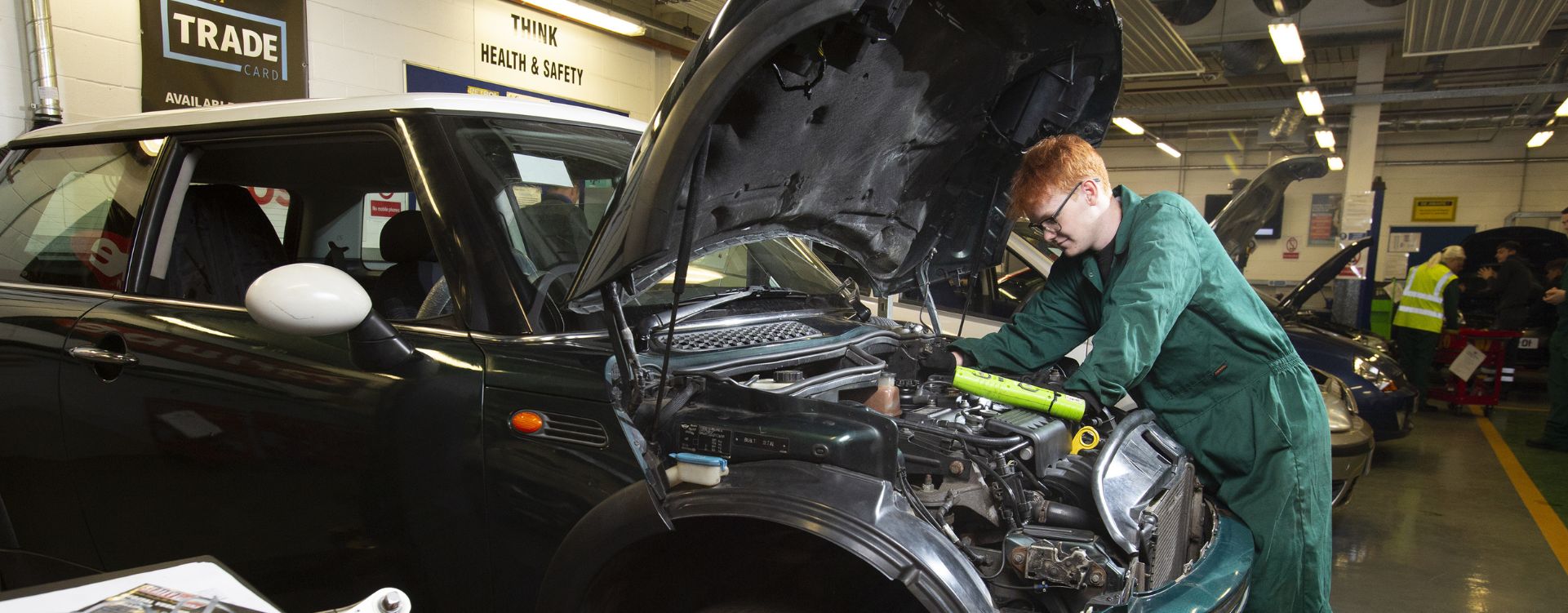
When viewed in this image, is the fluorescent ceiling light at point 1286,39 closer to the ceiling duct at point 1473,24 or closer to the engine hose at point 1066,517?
the ceiling duct at point 1473,24

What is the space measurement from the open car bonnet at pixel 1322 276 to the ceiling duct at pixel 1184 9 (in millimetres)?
4400

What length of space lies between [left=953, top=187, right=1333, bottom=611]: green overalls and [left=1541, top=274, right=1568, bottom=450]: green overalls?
6.60 metres

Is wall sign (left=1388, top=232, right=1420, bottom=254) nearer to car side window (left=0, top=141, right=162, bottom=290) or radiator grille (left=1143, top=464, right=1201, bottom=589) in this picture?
radiator grille (left=1143, top=464, right=1201, bottom=589)

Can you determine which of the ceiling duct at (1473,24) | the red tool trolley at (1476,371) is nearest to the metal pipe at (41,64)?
the ceiling duct at (1473,24)

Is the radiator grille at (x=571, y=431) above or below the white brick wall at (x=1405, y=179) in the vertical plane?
below

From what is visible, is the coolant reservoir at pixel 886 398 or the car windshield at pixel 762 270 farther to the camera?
the car windshield at pixel 762 270

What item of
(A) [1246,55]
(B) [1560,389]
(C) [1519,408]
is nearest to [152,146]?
(B) [1560,389]

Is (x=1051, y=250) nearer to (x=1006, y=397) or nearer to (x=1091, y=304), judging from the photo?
(x=1091, y=304)

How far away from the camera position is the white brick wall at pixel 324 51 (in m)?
5.07

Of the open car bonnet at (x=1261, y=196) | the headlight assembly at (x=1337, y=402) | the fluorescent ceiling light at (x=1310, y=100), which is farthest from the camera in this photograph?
the fluorescent ceiling light at (x=1310, y=100)

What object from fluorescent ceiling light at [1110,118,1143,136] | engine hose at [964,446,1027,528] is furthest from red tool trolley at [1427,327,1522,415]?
engine hose at [964,446,1027,528]

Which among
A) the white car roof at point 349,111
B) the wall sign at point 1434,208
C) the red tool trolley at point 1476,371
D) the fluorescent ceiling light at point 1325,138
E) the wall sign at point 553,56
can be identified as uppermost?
the fluorescent ceiling light at point 1325,138

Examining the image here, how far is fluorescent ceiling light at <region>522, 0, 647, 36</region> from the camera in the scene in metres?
7.93

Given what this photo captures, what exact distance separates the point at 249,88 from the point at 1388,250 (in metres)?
19.7
